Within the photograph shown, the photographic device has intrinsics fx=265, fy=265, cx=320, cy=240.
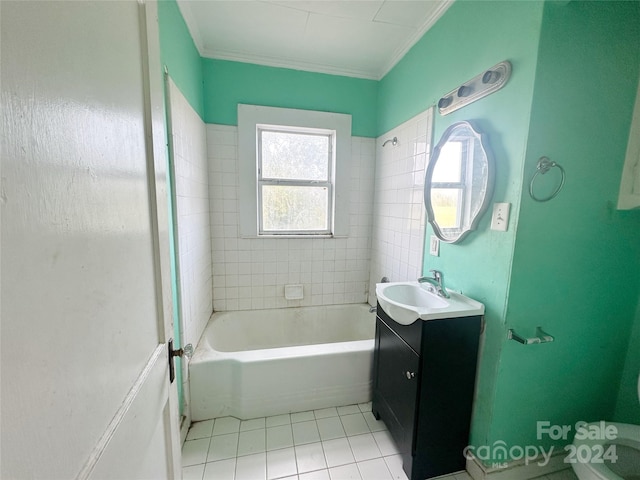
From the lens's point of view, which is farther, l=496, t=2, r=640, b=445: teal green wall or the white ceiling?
the white ceiling

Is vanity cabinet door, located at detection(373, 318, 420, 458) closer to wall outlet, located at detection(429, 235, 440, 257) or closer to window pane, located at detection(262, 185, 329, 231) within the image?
wall outlet, located at detection(429, 235, 440, 257)

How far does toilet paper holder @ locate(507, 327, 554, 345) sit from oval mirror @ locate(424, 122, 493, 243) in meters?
0.51

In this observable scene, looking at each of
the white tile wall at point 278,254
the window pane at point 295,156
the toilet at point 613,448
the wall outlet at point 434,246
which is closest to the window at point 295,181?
the window pane at point 295,156

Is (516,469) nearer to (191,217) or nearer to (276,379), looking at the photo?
(276,379)

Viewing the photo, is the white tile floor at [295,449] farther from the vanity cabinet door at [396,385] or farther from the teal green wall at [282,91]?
the teal green wall at [282,91]

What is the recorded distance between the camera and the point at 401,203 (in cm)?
209

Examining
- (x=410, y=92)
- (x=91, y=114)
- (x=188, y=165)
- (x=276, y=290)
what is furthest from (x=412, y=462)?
(x=410, y=92)

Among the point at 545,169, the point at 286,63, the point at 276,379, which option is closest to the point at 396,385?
the point at 276,379

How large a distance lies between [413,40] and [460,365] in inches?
82.9

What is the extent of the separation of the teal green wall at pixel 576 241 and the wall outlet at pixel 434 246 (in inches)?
20.2

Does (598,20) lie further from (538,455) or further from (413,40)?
(538,455)

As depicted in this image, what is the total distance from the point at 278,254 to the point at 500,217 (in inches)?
68.9

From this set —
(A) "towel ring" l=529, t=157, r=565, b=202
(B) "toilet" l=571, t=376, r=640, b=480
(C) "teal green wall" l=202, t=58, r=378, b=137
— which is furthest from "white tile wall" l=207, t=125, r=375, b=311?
(B) "toilet" l=571, t=376, r=640, b=480

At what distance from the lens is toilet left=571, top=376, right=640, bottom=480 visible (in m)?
1.08
